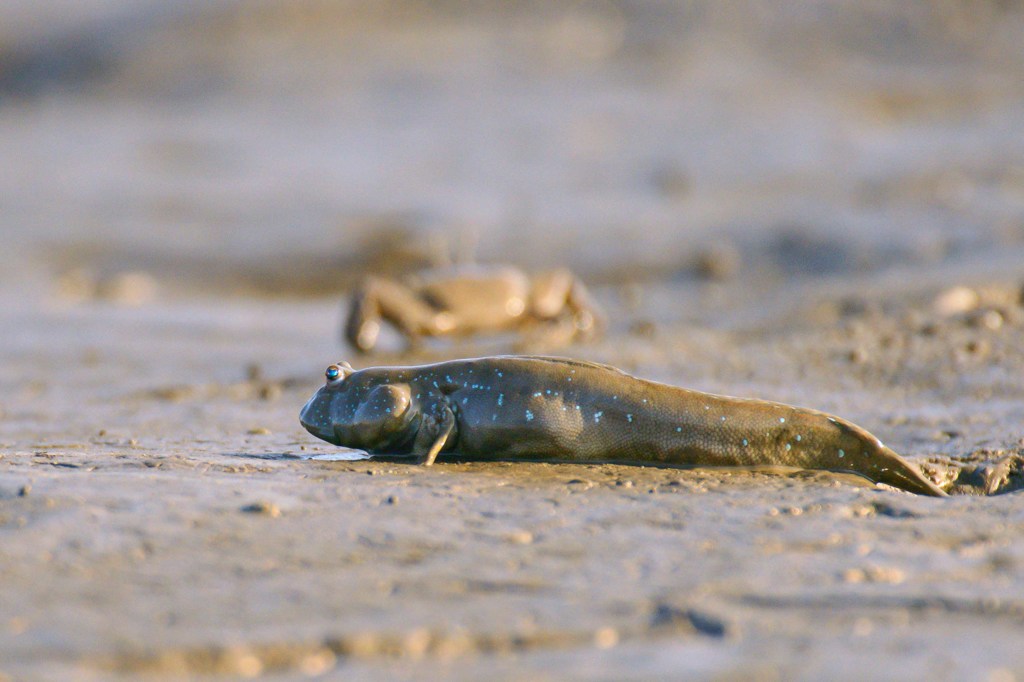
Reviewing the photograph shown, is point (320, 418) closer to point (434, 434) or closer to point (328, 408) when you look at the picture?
point (328, 408)

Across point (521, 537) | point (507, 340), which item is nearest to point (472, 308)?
point (507, 340)

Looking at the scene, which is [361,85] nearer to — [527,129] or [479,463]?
[527,129]

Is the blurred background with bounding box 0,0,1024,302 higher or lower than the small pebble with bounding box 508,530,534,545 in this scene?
higher

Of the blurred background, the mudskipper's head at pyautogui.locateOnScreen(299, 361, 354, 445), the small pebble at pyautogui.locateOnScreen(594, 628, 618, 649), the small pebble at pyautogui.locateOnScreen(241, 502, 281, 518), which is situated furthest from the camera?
the blurred background

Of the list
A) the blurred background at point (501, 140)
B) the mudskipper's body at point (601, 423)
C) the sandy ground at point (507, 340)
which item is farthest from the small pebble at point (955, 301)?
the mudskipper's body at point (601, 423)

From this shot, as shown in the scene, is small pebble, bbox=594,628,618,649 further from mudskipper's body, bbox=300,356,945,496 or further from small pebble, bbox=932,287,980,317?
small pebble, bbox=932,287,980,317

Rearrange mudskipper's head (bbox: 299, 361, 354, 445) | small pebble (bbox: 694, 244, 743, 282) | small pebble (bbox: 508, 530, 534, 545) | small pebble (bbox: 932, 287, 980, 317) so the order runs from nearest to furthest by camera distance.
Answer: small pebble (bbox: 508, 530, 534, 545) → mudskipper's head (bbox: 299, 361, 354, 445) → small pebble (bbox: 932, 287, 980, 317) → small pebble (bbox: 694, 244, 743, 282)

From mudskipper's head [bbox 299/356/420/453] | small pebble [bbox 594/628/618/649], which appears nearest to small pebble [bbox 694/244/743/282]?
mudskipper's head [bbox 299/356/420/453]
